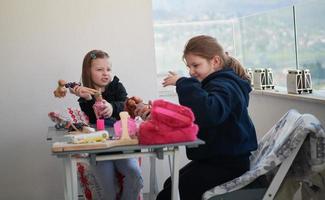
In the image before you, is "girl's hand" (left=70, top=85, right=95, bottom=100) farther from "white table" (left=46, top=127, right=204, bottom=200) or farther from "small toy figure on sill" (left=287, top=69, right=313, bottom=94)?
"small toy figure on sill" (left=287, top=69, right=313, bottom=94)

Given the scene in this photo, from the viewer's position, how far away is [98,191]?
103 inches

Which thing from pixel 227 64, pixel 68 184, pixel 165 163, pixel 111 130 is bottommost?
pixel 165 163

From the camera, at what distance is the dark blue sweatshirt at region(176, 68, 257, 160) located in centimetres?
192

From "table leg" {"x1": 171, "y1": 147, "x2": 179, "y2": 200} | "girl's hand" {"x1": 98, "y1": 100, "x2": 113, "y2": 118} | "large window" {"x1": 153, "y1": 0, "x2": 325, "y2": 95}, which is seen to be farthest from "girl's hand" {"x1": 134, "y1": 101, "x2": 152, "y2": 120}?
"large window" {"x1": 153, "y1": 0, "x2": 325, "y2": 95}

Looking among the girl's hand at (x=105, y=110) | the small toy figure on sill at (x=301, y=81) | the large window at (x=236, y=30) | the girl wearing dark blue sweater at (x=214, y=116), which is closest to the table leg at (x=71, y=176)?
the girl wearing dark blue sweater at (x=214, y=116)

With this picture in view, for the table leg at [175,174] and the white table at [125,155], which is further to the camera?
the table leg at [175,174]

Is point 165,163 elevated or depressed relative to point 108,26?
depressed

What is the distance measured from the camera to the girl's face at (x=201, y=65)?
2117 mm

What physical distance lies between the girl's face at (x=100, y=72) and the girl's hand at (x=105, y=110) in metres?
0.20

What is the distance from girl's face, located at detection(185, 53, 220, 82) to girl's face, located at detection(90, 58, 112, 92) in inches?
24.7

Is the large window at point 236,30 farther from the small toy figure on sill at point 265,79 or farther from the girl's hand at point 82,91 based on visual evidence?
the girl's hand at point 82,91

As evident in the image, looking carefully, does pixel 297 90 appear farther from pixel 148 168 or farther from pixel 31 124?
pixel 31 124

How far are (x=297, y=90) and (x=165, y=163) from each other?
1.02 meters

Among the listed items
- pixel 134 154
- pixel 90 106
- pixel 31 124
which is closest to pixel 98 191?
pixel 90 106
